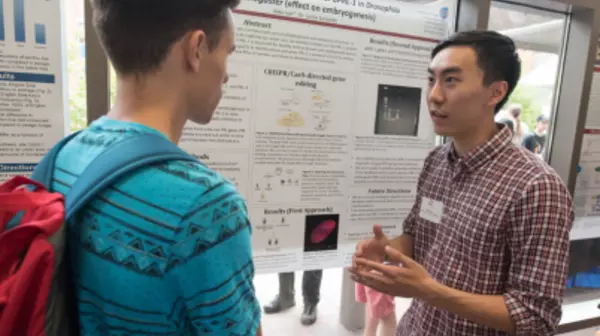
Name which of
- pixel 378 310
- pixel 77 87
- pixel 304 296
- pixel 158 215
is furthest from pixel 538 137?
pixel 158 215

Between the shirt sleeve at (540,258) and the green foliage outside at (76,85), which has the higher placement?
the green foliage outside at (76,85)

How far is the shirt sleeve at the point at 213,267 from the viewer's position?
1.67 feet

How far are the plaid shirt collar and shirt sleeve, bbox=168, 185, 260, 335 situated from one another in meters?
0.95

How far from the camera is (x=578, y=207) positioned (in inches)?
92.8

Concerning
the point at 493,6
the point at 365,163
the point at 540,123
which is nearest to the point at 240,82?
the point at 365,163

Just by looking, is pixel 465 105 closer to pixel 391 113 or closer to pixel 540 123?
pixel 391 113

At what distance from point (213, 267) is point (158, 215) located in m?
0.10

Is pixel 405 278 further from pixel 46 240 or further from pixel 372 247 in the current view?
pixel 46 240

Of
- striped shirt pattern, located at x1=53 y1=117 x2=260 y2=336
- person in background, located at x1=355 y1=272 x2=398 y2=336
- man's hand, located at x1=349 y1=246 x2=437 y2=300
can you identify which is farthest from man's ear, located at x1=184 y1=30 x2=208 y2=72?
person in background, located at x1=355 y1=272 x2=398 y2=336

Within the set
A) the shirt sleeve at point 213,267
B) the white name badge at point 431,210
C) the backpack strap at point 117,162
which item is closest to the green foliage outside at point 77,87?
the backpack strap at point 117,162

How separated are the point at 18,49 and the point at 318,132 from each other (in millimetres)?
1102

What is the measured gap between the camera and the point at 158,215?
1.66 feet

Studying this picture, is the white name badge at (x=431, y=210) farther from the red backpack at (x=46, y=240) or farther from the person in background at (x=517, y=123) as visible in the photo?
the person in background at (x=517, y=123)

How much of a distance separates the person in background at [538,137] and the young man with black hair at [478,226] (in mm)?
1349
